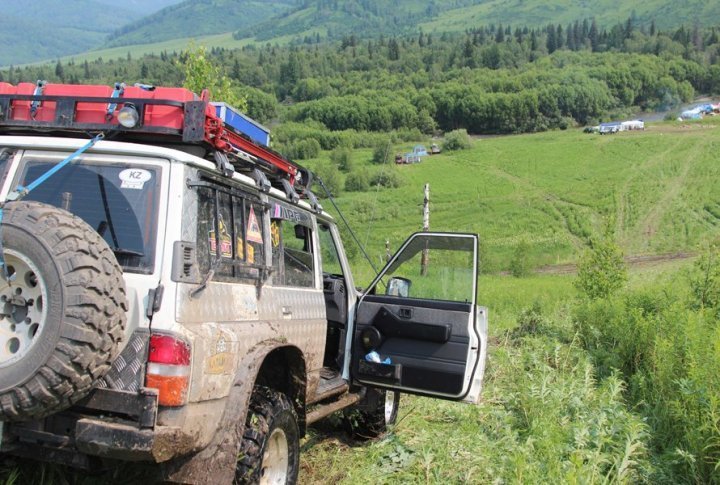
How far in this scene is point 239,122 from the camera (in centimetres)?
443

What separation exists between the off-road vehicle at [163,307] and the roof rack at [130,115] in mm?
11

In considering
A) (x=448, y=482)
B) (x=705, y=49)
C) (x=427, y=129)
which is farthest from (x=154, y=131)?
(x=705, y=49)

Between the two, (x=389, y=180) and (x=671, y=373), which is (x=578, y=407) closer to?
(x=671, y=373)

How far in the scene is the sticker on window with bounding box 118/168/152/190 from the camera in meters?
3.29

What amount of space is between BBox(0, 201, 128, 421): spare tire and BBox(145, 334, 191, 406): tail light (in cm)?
19

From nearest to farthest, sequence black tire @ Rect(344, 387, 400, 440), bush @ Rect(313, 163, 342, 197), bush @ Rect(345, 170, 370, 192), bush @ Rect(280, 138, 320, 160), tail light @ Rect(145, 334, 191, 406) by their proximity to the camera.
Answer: tail light @ Rect(145, 334, 191, 406) < black tire @ Rect(344, 387, 400, 440) < bush @ Rect(313, 163, 342, 197) < bush @ Rect(345, 170, 370, 192) < bush @ Rect(280, 138, 320, 160)

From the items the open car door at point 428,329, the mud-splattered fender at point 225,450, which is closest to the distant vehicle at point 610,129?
the open car door at point 428,329

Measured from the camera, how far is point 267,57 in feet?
570

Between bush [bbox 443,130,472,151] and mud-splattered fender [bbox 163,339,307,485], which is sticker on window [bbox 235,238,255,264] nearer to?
mud-splattered fender [bbox 163,339,307,485]

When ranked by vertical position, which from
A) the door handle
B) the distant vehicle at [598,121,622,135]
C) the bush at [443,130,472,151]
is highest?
the distant vehicle at [598,121,622,135]

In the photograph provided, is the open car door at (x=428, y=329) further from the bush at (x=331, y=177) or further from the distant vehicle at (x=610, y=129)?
the distant vehicle at (x=610, y=129)

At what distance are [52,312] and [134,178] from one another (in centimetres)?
90

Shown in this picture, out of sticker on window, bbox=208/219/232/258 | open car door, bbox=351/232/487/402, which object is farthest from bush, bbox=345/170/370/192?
sticker on window, bbox=208/219/232/258

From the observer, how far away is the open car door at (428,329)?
4.62 m
